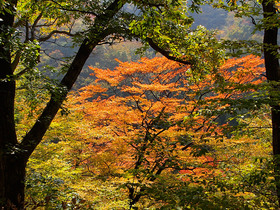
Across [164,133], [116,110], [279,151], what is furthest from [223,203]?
[116,110]

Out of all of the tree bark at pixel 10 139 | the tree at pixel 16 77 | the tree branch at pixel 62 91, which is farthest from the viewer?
the tree branch at pixel 62 91

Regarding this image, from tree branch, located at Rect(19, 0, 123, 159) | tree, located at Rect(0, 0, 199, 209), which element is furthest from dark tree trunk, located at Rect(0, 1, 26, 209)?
tree branch, located at Rect(19, 0, 123, 159)

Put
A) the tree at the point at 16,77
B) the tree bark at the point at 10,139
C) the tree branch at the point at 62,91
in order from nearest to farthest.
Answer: the tree at the point at 16,77 < the tree bark at the point at 10,139 < the tree branch at the point at 62,91

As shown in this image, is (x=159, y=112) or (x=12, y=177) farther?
(x=159, y=112)

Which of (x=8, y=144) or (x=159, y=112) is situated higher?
(x=159, y=112)

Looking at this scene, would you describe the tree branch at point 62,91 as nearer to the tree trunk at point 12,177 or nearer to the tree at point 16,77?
the tree at point 16,77

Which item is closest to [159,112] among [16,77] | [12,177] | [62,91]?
[62,91]

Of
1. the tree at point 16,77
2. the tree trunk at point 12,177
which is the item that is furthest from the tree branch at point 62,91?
the tree trunk at point 12,177

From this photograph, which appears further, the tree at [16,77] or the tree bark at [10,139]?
the tree bark at [10,139]

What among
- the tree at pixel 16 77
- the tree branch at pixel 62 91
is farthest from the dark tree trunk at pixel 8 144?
the tree branch at pixel 62 91

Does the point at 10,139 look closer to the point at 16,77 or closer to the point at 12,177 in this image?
the point at 12,177

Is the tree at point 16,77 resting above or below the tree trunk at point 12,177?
above

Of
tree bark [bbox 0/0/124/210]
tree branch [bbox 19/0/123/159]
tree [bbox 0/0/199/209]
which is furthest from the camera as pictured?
tree branch [bbox 19/0/123/159]

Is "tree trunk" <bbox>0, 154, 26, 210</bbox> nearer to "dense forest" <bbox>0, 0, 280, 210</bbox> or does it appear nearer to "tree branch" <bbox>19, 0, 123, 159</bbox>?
"dense forest" <bbox>0, 0, 280, 210</bbox>
